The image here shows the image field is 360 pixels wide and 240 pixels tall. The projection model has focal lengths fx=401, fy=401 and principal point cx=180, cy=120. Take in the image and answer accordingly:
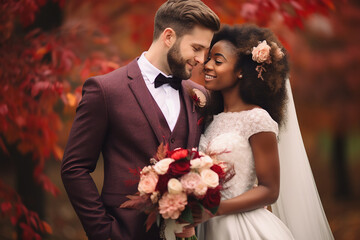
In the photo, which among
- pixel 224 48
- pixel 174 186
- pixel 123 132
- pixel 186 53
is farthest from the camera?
pixel 224 48

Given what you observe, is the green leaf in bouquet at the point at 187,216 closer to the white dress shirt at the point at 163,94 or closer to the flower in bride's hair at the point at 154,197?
the flower in bride's hair at the point at 154,197

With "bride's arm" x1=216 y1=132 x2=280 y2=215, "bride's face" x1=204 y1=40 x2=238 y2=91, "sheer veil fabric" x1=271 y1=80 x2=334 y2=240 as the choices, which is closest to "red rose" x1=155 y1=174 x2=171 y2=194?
"bride's arm" x1=216 y1=132 x2=280 y2=215

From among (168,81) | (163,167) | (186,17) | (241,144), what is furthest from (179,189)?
(186,17)

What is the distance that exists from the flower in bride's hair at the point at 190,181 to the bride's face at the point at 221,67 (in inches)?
38.1

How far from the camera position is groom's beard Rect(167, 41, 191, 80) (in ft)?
9.81

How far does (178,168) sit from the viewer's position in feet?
7.77

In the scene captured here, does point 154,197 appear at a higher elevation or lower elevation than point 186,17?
lower

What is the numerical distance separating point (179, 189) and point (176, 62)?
42.1 inches

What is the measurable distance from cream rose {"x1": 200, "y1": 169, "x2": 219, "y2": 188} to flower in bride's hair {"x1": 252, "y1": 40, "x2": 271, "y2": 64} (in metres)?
1.01

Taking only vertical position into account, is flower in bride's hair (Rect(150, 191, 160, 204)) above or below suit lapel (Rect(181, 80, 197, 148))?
below

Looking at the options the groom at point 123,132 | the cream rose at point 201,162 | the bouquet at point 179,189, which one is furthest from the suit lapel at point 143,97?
the cream rose at point 201,162

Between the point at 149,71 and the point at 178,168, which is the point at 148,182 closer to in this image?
the point at 178,168

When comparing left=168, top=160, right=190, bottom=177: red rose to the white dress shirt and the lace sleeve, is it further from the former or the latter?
the lace sleeve

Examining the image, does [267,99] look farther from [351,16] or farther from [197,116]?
[351,16]
